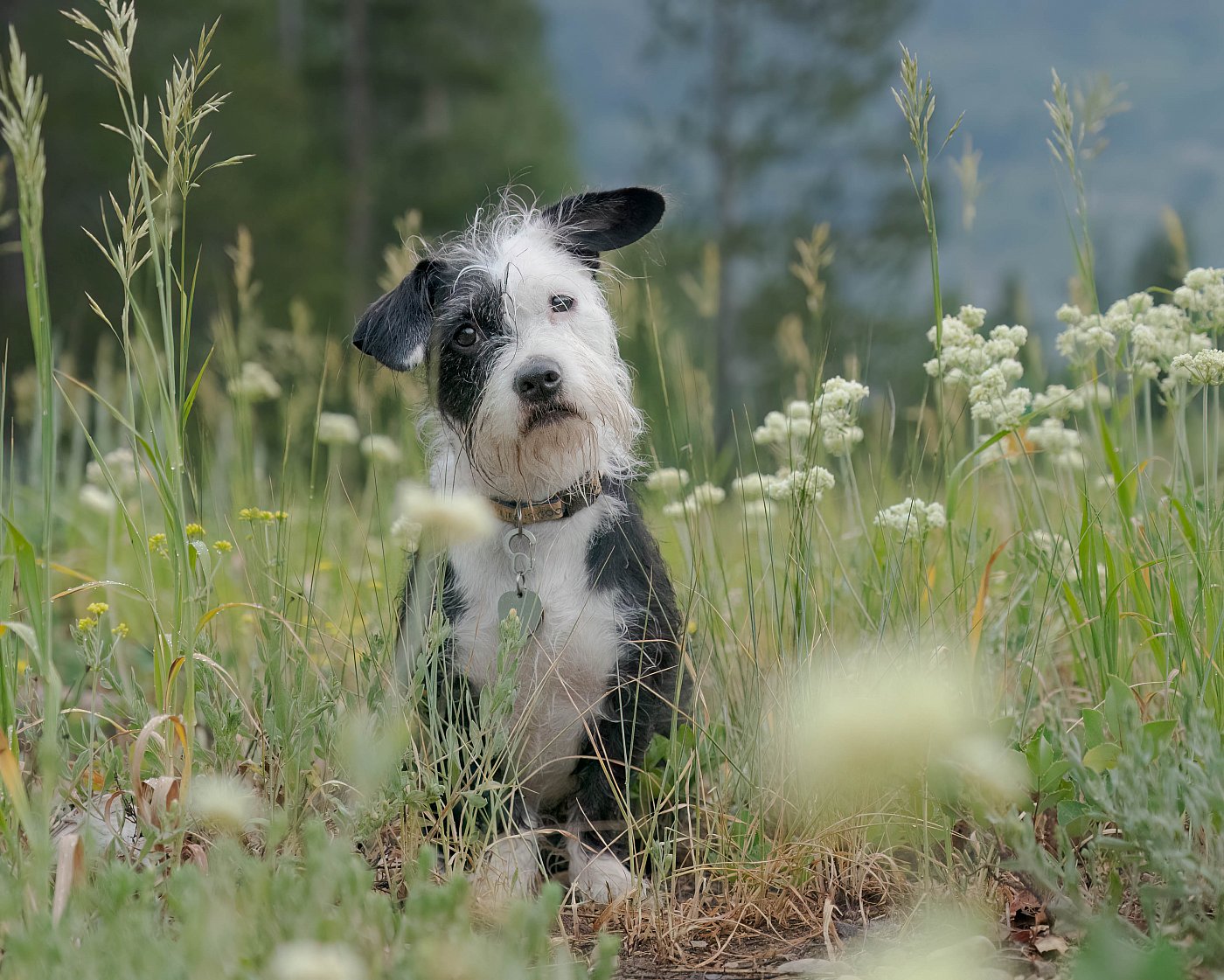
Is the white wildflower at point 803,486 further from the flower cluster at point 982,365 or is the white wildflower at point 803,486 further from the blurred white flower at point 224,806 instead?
the blurred white flower at point 224,806

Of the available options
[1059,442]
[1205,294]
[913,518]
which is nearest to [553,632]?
[913,518]

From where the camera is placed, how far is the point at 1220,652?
2.43 metres

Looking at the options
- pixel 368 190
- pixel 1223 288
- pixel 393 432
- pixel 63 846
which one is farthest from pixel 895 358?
pixel 63 846

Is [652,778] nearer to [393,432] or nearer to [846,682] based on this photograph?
[846,682]

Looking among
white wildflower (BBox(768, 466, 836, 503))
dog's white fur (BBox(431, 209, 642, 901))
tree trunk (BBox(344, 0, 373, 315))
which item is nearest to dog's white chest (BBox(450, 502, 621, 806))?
dog's white fur (BBox(431, 209, 642, 901))

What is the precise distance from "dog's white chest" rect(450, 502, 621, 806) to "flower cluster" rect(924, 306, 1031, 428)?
0.92m

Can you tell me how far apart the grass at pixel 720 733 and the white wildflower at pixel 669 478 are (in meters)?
0.03

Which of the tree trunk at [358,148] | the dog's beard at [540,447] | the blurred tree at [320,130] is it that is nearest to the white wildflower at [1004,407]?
the dog's beard at [540,447]

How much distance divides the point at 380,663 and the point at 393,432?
7.30 ft

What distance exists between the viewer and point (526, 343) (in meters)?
2.83

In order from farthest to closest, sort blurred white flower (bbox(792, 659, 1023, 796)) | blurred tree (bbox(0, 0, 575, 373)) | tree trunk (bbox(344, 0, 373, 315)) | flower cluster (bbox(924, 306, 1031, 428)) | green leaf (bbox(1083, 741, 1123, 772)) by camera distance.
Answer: tree trunk (bbox(344, 0, 373, 315)) → blurred tree (bbox(0, 0, 575, 373)) → flower cluster (bbox(924, 306, 1031, 428)) → green leaf (bbox(1083, 741, 1123, 772)) → blurred white flower (bbox(792, 659, 1023, 796))

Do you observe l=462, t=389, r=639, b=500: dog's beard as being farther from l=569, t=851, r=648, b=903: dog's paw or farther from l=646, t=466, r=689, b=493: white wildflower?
l=569, t=851, r=648, b=903: dog's paw

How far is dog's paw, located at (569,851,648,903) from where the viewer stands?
2531 mm

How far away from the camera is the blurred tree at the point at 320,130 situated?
13.2 m
